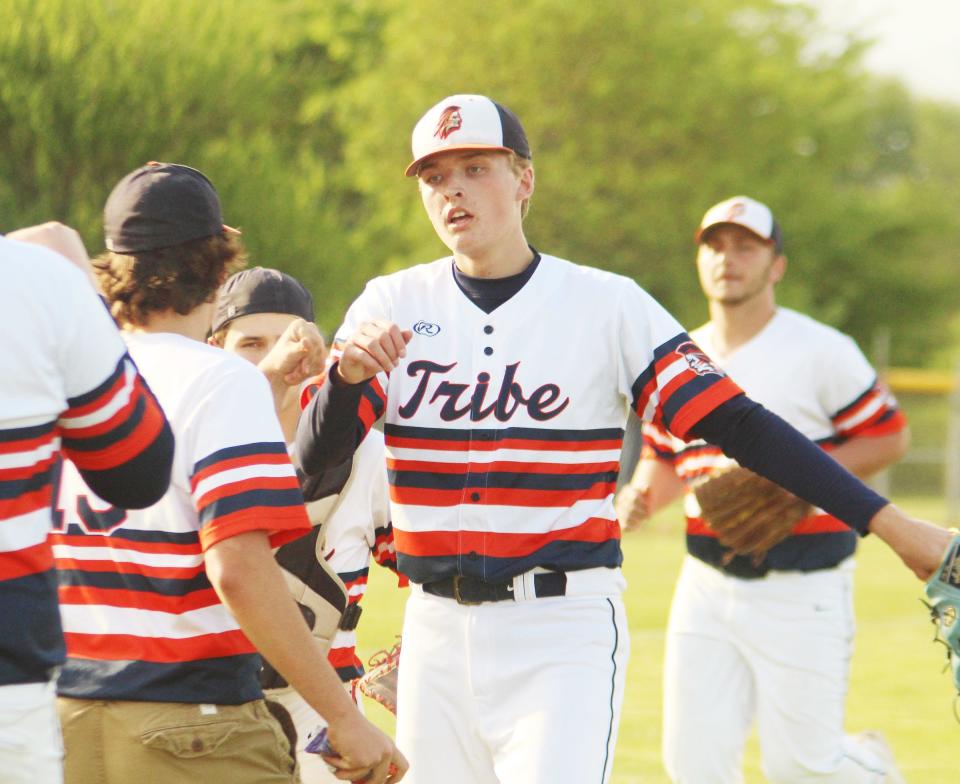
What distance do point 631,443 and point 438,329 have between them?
3.36 feet

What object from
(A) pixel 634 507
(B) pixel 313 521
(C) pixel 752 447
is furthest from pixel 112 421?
(A) pixel 634 507

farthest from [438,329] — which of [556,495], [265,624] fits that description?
[265,624]

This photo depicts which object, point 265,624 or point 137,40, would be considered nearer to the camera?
point 265,624

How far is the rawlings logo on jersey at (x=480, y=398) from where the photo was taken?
3.99 metres

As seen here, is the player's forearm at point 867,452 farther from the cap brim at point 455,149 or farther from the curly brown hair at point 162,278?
the curly brown hair at point 162,278

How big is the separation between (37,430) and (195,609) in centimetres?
65

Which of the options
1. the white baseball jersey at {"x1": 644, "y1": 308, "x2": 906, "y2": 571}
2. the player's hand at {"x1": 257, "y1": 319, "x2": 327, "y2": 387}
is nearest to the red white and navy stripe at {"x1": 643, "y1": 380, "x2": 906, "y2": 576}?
the white baseball jersey at {"x1": 644, "y1": 308, "x2": 906, "y2": 571}

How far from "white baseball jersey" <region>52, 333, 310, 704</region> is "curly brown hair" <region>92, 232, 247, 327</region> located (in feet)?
0.60

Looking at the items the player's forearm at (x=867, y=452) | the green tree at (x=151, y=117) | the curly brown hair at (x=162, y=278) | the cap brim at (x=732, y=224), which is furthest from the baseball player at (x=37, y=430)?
the green tree at (x=151, y=117)

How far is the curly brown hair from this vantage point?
3.26 meters

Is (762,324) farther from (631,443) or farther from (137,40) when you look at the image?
(137,40)

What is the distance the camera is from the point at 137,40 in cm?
3209

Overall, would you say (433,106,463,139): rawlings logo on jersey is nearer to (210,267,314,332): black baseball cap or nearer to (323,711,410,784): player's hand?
(210,267,314,332): black baseball cap

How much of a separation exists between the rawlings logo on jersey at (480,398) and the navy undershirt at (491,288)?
0.65ft
